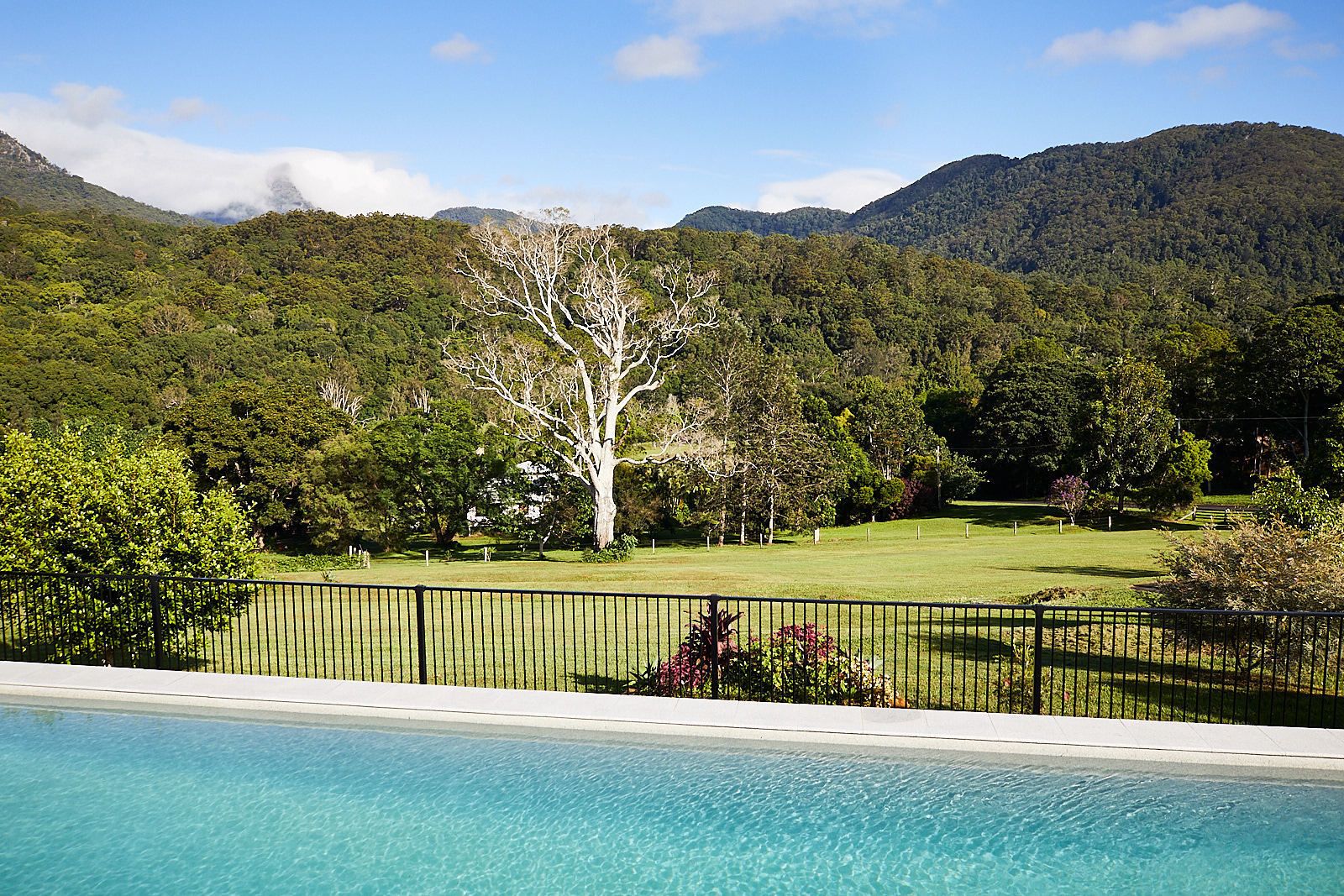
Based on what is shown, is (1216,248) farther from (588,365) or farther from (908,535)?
(588,365)

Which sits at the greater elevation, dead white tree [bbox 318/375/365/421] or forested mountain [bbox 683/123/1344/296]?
forested mountain [bbox 683/123/1344/296]

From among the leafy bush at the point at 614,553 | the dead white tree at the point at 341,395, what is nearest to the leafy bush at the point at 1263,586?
the leafy bush at the point at 614,553

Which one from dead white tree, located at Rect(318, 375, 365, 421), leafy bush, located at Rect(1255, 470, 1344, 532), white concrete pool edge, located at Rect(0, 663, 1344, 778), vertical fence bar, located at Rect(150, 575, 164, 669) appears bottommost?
white concrete pool edge, located at Rect(0, 663, 1344, 778)

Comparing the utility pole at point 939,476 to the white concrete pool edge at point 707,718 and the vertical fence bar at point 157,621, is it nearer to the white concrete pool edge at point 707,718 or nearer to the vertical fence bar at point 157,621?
the white concrete pool edge at point 707,718

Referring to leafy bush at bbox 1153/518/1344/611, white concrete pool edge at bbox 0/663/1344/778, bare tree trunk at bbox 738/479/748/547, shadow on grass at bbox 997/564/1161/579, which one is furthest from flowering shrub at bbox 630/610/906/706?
bare tree trunk at bbox 738/479/748/547

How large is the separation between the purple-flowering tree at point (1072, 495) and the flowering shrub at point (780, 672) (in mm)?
37491

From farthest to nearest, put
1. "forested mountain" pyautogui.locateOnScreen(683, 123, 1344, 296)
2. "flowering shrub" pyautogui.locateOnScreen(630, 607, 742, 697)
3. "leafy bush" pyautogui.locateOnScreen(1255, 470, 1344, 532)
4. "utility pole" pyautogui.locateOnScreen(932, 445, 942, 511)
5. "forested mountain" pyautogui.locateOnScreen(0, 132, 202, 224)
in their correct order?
"forested mountain" pyautogui.locateOnScreen(0, 132, 202, 224) → "forested mountain" pyautogui.locateOnScreen(683, 123, 1344, 296) → "utility pole" pyautogui.locateOnScreen(932, 445, 942, 511) → "leafy bush" pyautogui.locateOnScreen(1255, 470, 1344, 532) → "flowering shrub" pyautogui.locateOnScreen(630, 607, 742, 697)

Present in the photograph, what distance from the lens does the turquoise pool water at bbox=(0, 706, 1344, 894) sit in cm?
624

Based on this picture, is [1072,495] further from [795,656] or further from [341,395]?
[341,395]

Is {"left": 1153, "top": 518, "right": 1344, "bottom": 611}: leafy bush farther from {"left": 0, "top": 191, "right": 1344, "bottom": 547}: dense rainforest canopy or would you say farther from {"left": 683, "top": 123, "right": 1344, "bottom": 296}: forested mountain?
{"left": 683, "top": 123, "right": 1344, "bottom": 296}: forested mountain

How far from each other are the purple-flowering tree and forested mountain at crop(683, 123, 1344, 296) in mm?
75171

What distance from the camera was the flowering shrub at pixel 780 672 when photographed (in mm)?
9500

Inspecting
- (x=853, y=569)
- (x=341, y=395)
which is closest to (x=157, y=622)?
(x=853, y=569)

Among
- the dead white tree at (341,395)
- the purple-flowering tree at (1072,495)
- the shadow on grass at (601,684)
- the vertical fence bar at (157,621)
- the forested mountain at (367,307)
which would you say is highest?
the forested mountain at (367,307)
